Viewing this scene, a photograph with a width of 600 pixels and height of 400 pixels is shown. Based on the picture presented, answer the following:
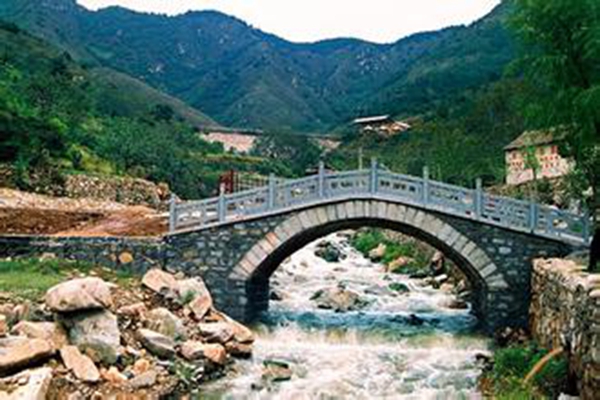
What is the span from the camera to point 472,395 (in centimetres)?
1198

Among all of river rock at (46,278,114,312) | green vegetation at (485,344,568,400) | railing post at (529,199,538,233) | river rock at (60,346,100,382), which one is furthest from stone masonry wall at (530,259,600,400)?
river rock at (46,278,114,312)

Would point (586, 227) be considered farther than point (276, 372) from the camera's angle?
Yes

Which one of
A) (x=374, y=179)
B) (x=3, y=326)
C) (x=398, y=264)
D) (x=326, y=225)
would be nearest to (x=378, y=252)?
(x=398, y=264)

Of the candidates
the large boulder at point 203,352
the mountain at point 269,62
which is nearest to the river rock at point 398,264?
the large boulder at point 203,352

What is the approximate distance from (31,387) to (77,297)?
2.68 metres

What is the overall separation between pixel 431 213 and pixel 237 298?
5.25 m

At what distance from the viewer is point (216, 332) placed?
13898 mm

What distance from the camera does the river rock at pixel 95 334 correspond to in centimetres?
1134

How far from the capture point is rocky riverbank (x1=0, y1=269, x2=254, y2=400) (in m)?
9.98

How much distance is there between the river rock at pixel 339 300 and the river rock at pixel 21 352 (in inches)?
421

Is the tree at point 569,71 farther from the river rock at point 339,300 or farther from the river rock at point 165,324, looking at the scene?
the river rock at point 339,300

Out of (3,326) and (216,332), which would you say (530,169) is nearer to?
(216,332)

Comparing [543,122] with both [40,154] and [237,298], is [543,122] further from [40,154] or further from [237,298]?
[40,154]

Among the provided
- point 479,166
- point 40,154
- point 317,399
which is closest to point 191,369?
point 317,399
